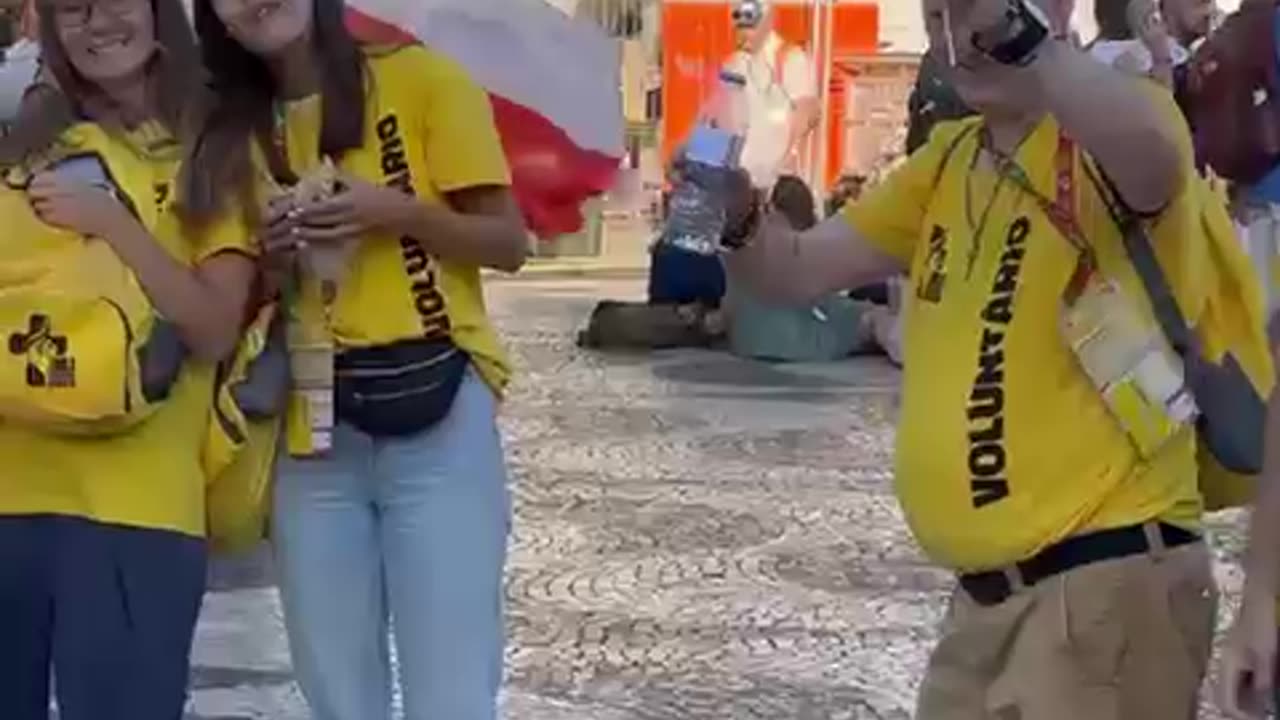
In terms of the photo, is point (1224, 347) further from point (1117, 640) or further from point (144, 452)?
point (144, 452)

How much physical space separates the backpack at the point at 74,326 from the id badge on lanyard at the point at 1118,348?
1141mm

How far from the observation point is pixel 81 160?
9.81ft

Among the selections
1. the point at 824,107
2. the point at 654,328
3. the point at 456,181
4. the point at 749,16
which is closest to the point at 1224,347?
the point at 456,181

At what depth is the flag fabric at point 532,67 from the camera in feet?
12.4

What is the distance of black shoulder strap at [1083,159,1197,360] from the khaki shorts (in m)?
0.25

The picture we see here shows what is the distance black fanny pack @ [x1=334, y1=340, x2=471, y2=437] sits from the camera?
313 cm

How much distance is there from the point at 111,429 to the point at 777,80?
26.0 feet

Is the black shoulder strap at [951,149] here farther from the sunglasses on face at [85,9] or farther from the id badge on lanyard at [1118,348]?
the sunglasses on face at [85,9]

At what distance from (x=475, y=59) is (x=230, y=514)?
1.02 m

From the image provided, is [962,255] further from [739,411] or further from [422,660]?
[739,411]

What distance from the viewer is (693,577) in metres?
6.53

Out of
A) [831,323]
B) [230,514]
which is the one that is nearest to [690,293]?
[831,323]

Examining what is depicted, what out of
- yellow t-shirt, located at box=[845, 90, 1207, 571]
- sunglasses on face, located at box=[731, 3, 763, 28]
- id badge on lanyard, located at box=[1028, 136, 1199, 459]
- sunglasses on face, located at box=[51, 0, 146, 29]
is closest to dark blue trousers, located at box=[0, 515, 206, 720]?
sunglasses on face, located at box=[51, 0, 146, 29]

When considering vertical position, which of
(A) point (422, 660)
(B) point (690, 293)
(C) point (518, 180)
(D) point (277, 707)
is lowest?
(B) point (690, 293)
